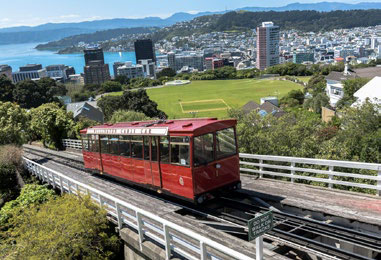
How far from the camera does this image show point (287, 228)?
29.9ft

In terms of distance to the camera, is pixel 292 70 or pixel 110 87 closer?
pixel 110 87

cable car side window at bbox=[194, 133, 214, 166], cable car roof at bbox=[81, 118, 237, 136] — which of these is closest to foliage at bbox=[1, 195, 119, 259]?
cable car roof at bbox=[81, 118, 237, 136]

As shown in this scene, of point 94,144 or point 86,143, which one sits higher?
point 94,144

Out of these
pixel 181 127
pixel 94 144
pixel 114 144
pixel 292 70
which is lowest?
pixel 292 70

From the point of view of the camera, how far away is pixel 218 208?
36.1ft

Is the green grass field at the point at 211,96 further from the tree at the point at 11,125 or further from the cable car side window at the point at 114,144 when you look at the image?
the cable car side window at the point at 114,144

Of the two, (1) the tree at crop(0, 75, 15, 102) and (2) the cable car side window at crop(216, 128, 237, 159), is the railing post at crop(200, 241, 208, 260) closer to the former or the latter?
(2) the cable car side window at crop(216, 128, 237, 159)

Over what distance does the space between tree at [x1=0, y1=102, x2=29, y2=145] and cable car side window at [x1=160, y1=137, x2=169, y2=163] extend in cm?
2250

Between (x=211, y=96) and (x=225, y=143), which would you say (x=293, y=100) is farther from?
(x=225, y=143)

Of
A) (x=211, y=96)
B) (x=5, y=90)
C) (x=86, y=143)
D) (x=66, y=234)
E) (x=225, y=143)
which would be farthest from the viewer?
(x=211, y=96)

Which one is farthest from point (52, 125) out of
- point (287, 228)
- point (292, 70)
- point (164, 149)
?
point (292, 70)

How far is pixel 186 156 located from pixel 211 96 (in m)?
101

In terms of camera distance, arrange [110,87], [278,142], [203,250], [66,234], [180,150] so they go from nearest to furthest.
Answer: [203,250]
[66,234]
[180,150]
[278,142]
[110,87]

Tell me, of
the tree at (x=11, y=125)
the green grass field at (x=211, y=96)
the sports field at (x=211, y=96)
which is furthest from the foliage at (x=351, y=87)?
the tree at (x=11, y=125)
